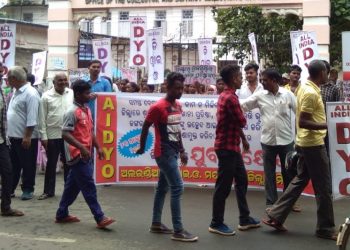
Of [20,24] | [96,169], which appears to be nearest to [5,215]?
[96,169]

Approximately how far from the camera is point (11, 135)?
794 centimetres

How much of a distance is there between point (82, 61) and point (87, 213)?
30.1ft

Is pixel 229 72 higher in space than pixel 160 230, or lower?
higher

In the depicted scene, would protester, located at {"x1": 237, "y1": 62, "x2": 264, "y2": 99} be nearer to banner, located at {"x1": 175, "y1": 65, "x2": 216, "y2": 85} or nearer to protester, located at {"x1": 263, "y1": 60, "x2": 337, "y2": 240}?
protester, located at {"x1": 263, "y1": 60, "x2": 337, "y2": 240}

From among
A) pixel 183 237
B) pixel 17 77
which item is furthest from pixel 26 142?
pixel 183 237

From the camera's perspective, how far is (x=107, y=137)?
8.63 metres

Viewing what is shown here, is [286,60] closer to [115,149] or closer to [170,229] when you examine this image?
[115,149]

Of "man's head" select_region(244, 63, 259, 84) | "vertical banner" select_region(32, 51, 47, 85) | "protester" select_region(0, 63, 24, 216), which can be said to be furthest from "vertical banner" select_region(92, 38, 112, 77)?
"protester" select_region(0, 63, 24, 216)

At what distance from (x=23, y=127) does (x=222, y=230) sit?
338cm

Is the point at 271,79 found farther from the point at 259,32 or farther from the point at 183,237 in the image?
the point at 259,32

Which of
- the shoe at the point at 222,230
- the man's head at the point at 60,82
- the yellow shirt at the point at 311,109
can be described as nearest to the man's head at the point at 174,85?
the yellow shirt at the point at 311,109

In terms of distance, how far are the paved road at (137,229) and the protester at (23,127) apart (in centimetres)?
40

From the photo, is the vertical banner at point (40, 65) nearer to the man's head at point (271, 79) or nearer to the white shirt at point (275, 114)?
the white shirt at point (275, 114)

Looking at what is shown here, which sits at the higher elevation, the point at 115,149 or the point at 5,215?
the point at 115,149
